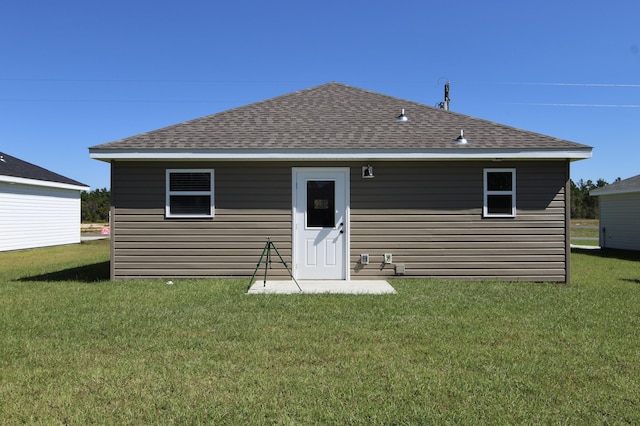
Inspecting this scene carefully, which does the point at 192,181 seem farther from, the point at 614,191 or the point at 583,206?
the point at 583,206

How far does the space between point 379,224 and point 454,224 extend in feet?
4.87

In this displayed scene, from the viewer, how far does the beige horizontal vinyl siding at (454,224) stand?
9.02m

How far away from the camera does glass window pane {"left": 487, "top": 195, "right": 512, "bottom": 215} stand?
909 cm

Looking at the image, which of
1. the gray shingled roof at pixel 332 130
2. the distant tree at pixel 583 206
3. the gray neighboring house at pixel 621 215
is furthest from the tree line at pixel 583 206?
the gray shingled roof at pixel 332 130

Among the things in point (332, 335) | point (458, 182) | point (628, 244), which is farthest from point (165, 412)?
point (628, 244)

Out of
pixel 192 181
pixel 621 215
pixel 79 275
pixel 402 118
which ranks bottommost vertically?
pixel 79 275

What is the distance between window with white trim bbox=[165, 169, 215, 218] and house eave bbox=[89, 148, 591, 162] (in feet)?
1.61

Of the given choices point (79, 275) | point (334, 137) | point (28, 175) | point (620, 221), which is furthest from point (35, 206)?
point (620, 221)

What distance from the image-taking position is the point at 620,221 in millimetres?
18609

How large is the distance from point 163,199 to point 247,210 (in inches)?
65.9

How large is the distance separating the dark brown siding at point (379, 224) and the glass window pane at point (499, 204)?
0.18 m

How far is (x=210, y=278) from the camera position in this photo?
9000 millimetres

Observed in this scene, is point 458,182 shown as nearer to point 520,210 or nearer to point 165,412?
point 520,210

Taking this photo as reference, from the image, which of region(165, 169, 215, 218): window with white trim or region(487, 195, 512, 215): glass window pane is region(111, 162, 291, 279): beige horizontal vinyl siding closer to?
region(165, 169, 215, 218): window with white trim
